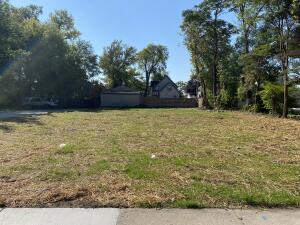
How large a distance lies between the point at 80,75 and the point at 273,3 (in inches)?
1296

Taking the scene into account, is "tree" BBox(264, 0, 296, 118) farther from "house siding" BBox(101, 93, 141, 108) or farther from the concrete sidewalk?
"house siding" BBox(101, 93, 141, 108)

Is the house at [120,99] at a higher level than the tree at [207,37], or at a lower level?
lower

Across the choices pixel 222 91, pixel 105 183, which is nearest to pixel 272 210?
pixel 105 183

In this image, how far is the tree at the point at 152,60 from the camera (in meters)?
85.2

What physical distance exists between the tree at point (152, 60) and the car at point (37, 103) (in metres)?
41.2

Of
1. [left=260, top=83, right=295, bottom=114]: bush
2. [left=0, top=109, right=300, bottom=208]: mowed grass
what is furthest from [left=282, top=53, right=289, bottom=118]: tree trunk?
[left=0, top=109, right=300, bottom=208]: mowed grass

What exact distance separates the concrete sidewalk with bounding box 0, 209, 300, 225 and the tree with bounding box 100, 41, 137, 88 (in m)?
71.5

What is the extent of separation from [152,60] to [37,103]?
152 feet

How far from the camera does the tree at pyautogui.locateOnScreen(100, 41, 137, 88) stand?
2968 inches

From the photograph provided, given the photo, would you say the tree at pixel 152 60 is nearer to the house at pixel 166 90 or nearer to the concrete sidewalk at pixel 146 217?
the house at pixel 166 90

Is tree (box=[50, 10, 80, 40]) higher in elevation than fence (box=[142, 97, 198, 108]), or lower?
higher

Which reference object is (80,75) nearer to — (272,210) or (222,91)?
(222,91)

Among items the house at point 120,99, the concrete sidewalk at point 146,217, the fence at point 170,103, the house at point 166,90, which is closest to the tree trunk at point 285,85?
the concrete sidewalk at point 146,217

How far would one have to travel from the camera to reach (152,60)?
86812 millimetres
